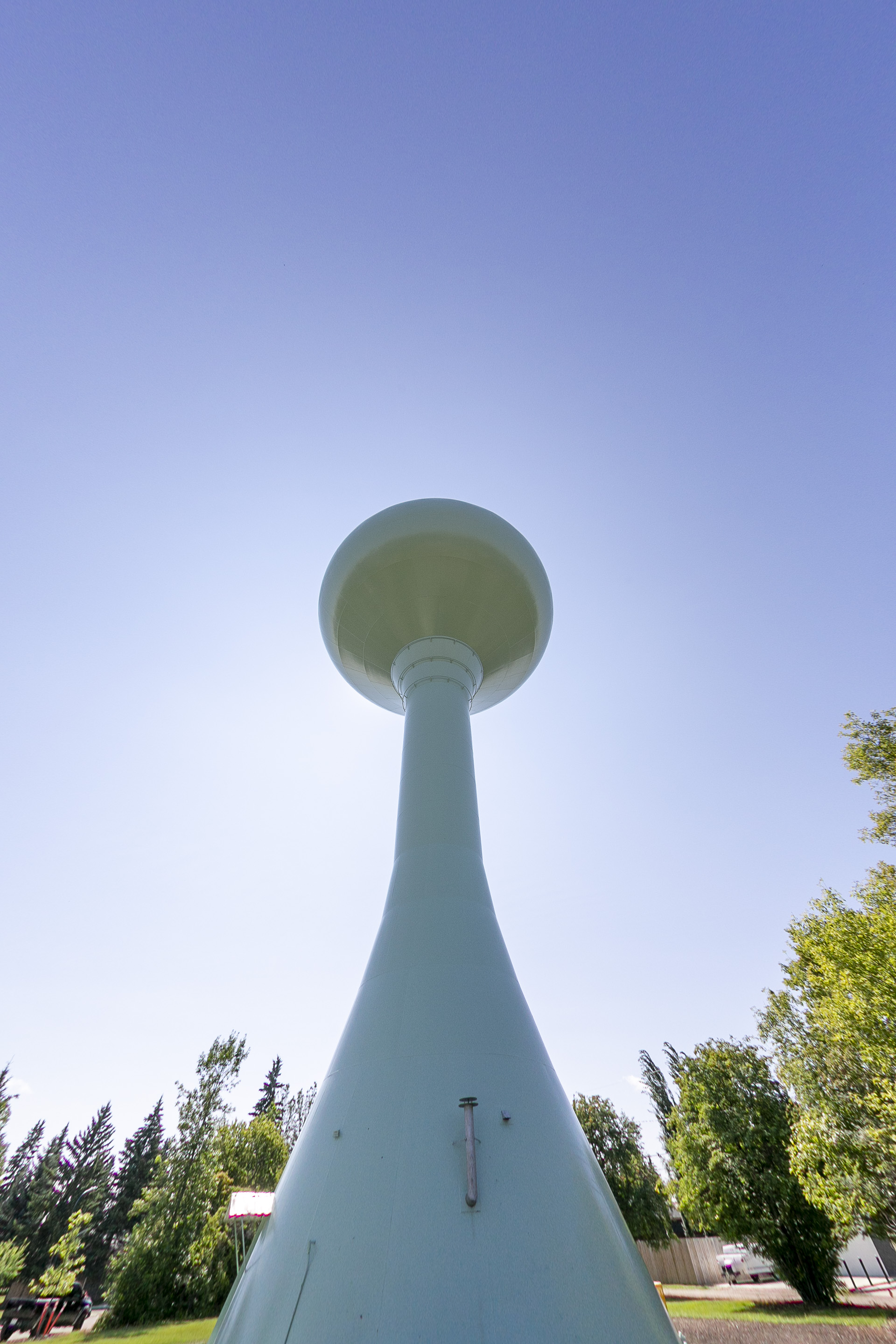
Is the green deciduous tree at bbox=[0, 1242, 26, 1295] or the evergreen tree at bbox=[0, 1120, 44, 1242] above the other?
the evergreen tree at bbox=[0, 1120, 44, 1242]

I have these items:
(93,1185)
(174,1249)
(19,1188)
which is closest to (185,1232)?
(174,1249)

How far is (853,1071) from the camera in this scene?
1276 cm

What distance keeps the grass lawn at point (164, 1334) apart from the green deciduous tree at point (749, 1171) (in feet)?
36.0

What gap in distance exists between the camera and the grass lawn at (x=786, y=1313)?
10.7 meters

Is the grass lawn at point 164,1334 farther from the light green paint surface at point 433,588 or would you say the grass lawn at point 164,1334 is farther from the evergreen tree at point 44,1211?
the evergreen tree at point 44,1211

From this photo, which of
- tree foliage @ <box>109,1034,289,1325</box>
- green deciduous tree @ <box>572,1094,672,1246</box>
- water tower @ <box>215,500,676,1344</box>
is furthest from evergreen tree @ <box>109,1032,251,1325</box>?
water tower @ <box>215,500,676,1344</box>

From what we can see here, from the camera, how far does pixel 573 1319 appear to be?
13.9ft

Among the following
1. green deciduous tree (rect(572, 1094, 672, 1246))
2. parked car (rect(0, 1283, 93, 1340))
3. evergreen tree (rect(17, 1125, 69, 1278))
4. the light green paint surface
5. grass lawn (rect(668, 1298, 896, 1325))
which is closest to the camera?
the light green paint surface

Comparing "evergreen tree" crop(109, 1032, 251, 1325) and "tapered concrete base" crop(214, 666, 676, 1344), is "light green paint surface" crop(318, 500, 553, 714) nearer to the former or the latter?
"tapered concrete base" crop(214, 666, 676, 1344)

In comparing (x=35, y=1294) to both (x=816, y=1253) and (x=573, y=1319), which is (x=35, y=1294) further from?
(x=573, y=1319)

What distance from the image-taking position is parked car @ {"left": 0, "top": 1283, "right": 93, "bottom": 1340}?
15.0 m

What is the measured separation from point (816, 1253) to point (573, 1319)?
559 inches

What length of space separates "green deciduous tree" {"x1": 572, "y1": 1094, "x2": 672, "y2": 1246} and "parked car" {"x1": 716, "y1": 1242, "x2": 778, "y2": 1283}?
8.12 feet

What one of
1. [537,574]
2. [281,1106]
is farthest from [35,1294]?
[537,574]
